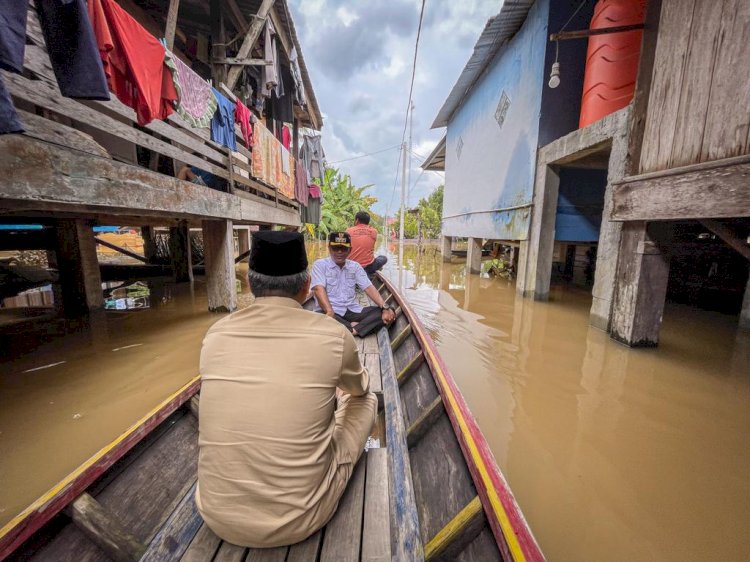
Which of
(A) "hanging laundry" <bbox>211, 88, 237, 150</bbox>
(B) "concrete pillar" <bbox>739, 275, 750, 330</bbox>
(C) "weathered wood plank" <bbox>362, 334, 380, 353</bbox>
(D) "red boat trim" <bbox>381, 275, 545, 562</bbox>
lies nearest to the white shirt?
(C) "weathered wood plank" <bbox>362, 334, 380, 353</bbox>

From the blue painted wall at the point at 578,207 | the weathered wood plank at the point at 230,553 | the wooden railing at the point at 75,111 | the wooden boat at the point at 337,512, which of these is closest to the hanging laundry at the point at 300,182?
the wooden railing at the point at 75,111

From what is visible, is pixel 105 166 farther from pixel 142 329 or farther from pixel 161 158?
pixel 161 158

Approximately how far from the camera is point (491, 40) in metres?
8.11

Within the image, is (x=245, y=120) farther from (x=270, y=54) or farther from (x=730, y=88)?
(x=730, y=88)

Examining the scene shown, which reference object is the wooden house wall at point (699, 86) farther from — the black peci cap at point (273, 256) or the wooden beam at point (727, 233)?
the black peci cap at point (273, 256)

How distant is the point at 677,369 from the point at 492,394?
7.99ft

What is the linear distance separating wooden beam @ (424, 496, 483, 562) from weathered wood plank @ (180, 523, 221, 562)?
84 centimetres

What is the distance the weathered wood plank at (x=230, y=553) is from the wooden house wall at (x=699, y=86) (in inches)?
191

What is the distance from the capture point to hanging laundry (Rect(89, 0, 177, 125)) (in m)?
2.54

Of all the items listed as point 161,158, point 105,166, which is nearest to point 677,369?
point 105,166

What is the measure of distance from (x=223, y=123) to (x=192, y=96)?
33.6 inches

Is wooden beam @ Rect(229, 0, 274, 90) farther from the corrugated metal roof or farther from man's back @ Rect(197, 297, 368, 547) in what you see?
man's back @ Rect(197, 297, 368, 547)

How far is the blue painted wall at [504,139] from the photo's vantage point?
6.88 meters

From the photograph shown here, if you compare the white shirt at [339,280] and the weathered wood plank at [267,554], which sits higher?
the white shirt at [339,280]
